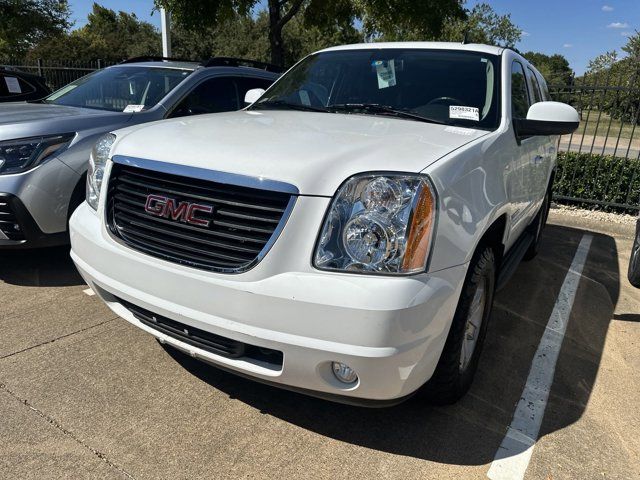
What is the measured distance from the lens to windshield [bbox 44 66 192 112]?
4.85 metres

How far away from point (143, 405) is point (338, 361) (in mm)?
1163

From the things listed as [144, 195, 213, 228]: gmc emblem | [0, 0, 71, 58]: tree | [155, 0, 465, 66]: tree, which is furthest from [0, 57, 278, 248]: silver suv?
[0, 0, 71, 58]: tree

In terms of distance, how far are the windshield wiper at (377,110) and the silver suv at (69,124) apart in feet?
6.50

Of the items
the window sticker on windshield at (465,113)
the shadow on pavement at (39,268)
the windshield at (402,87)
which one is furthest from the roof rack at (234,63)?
the window sticker on windshield at (465,113)

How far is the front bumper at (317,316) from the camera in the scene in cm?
188

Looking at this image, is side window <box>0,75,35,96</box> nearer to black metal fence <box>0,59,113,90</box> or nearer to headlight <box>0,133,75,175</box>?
headlight <box>0,133,75,175</box>

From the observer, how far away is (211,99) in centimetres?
516

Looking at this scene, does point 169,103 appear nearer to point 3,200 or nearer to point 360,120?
point 3,200

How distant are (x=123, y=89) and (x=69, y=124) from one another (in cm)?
123

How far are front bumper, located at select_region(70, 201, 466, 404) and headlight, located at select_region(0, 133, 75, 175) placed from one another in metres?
2.04

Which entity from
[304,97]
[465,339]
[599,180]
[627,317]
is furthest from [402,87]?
[599,180]

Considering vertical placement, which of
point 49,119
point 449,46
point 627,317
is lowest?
point 627,317

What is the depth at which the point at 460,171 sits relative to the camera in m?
2.19

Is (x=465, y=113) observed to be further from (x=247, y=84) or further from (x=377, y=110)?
(x=247, y=84)
